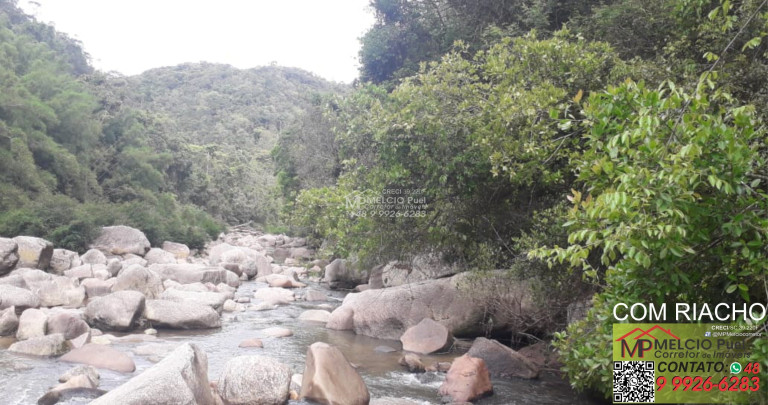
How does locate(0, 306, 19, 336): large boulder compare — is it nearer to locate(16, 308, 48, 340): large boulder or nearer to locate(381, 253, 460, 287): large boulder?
locate(16, 308, 48, 340): large boulder

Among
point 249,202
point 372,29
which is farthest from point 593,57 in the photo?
point 249,202

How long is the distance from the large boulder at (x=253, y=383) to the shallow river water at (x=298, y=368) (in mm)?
339

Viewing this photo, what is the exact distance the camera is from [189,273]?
15.5 metres

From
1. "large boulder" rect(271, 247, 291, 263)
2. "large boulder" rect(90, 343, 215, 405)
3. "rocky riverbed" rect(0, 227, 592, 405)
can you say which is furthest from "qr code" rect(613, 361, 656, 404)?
"large boulder" rect(271, 247, 291, 263)

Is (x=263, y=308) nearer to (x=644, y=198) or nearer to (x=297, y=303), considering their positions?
(x=297, y=303)

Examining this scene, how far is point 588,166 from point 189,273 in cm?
1362

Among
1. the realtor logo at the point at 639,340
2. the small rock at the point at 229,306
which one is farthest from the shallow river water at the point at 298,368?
the realtor logo at the point at 639,340

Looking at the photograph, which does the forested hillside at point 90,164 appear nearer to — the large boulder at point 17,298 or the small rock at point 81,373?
the large boulder at point 17,298

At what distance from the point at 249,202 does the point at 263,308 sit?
37.8m

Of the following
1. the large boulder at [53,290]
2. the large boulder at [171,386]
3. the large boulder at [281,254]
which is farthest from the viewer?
the large boulder at [281,254]

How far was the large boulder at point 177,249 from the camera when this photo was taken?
24.9m

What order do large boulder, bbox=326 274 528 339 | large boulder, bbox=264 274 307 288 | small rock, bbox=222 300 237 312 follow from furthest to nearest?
large boulder, bbox=264 274 307 288
small rock, bbox=222 300 237 312
large boulder, bbox=326 274 528 339

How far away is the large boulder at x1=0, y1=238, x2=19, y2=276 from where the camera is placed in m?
13.8

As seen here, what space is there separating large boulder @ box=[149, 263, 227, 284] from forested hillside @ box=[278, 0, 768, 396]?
592 cm
